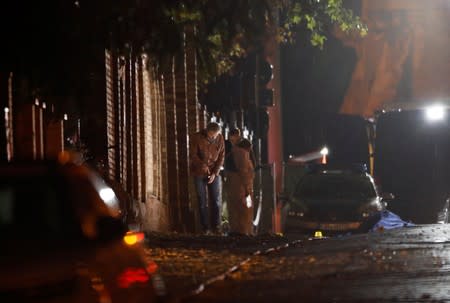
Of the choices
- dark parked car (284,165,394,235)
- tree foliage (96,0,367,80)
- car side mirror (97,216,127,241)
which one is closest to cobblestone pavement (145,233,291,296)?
tree foliage (96,0,367,80)

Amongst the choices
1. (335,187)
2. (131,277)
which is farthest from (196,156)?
(131,277)

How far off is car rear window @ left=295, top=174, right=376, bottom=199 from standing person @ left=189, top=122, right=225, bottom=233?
4.30m

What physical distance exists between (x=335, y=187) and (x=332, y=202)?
1.22 m

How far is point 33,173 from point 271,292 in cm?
509

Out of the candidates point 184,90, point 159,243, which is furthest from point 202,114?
point 159,243

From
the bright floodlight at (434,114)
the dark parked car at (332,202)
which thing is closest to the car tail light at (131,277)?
the dark parked car at (332,202)

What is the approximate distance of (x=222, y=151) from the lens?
856 inches

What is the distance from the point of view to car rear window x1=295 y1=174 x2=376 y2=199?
25.7 m

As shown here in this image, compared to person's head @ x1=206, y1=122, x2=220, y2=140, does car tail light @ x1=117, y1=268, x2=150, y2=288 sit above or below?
below

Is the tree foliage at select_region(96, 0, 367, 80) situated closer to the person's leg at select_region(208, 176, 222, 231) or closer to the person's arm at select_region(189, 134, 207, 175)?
the person's arm at select_region(189, 134, 207, 175)

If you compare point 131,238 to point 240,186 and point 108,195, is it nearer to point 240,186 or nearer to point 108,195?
point 108,195

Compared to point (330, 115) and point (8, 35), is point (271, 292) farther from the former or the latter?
point (330, 115)

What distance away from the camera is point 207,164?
70.8 feet

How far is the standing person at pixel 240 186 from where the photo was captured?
2170 centimetres
